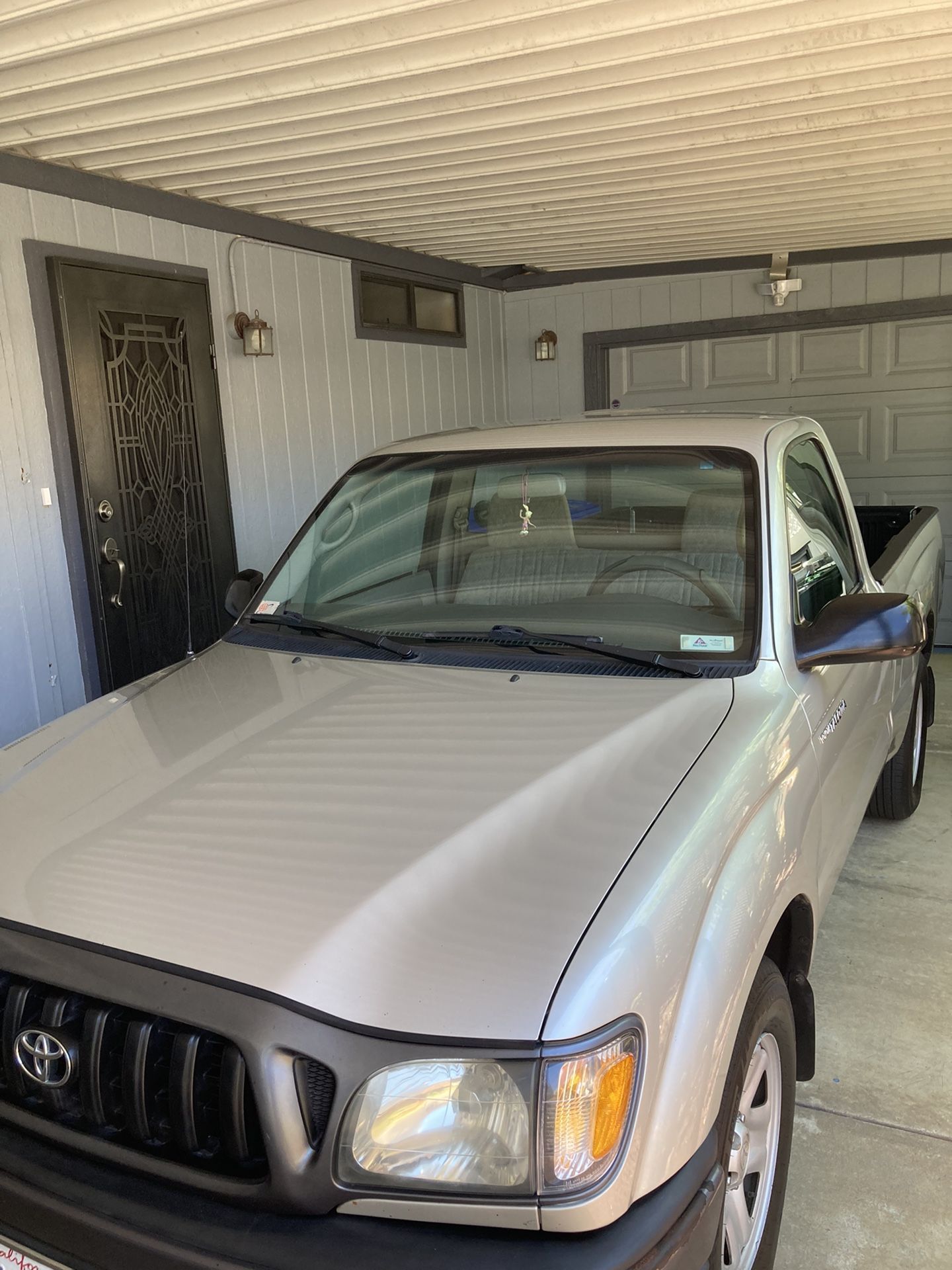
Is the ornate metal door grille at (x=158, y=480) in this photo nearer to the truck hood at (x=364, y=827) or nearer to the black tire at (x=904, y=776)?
the truck hood at (x=364, y=827)

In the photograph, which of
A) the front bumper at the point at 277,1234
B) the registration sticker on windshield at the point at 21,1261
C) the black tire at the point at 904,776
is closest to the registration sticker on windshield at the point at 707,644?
the front bumper at the point at 277,1234

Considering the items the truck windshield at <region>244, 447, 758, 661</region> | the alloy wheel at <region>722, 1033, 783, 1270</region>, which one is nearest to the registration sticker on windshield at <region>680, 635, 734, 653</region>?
A: the truck windshield at <region>244, 447, 758, 661</region>

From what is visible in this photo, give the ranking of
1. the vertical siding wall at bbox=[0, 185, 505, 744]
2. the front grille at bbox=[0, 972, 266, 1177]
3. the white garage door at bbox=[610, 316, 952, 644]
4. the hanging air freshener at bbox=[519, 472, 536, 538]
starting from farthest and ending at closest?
1. the white garage door at bbox=[610, 316, 952, 644]
2. the vertical siding wall at bbox=[0, 185, 505, 744]
3. the hanging air freshener at bbox=[519, 472, 536, 538]
4. the front grille at bbox=[0, 972, 266, 1177]

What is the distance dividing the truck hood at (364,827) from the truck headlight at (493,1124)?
6 centimetres

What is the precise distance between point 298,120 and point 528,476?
2.31 m

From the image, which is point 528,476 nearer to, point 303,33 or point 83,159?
point 303,33

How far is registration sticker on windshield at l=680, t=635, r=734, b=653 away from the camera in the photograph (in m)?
2.34

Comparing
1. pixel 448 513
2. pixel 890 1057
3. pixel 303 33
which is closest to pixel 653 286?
pixel 303 33

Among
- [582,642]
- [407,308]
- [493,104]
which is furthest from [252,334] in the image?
[582,642]

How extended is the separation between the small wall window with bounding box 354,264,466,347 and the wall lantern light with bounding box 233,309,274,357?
117 centimetres

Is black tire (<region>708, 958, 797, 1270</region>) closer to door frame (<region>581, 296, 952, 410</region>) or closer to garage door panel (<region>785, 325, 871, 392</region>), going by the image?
door frame (<region>581, 296, 952, 410</region>)

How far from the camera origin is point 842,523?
323 cm

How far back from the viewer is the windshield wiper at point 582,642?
229cm

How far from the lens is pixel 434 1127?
4.42 ft
